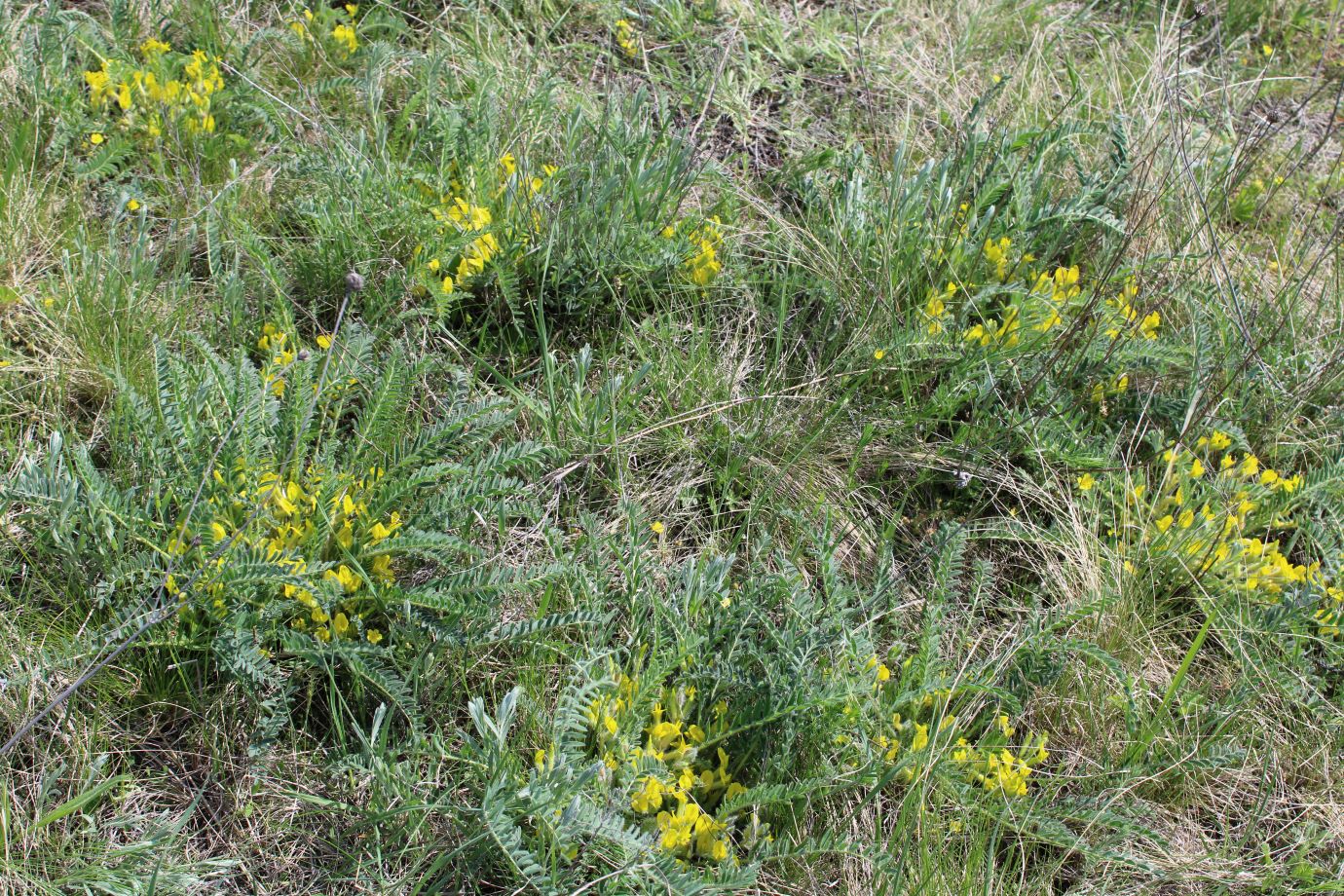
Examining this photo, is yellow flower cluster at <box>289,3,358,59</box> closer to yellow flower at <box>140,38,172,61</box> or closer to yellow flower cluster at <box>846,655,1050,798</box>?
yellow flower at <box>140,38,172,61</box>

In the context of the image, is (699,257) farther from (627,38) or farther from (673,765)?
(673,765)

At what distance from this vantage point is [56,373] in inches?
102

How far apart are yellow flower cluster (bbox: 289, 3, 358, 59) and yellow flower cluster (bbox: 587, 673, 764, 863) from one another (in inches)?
90.2

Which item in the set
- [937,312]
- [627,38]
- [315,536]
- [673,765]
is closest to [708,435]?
[937,312]

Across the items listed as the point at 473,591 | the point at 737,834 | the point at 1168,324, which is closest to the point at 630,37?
the point at 1168,324

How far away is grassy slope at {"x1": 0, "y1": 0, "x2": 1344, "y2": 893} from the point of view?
2148 mm

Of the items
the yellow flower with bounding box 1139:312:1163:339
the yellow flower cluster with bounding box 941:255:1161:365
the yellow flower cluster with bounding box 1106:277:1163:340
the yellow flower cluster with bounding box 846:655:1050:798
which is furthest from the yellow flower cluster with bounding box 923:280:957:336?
the yellow flower cluster with bounding box 846:655:1050:798

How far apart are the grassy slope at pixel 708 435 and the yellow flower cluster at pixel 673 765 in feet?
0.18

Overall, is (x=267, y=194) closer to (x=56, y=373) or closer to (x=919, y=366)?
(x=56, y=373)

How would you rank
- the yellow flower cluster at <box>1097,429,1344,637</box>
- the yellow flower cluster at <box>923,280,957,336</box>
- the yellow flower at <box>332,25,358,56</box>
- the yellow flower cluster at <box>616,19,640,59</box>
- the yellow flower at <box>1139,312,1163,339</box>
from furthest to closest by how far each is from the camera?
the yellow flower cluster at <box>616,19,640,59</box> → the yellow flower at <box>332,25,358,56</box> → the yellow flower at <box>1139,312,1163,339</box> → the yellow flower cluster at <box>923,280,957,336</box> → the yellow flower cluster at <box>1097,429,1344,637</box>

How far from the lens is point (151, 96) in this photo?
123 inches

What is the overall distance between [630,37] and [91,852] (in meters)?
2.97

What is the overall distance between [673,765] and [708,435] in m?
0.91

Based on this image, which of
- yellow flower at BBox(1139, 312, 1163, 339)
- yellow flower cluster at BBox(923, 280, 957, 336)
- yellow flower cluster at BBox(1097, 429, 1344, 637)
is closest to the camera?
yellow flower cluster at BBox(1097, 429, 1344, 637)
